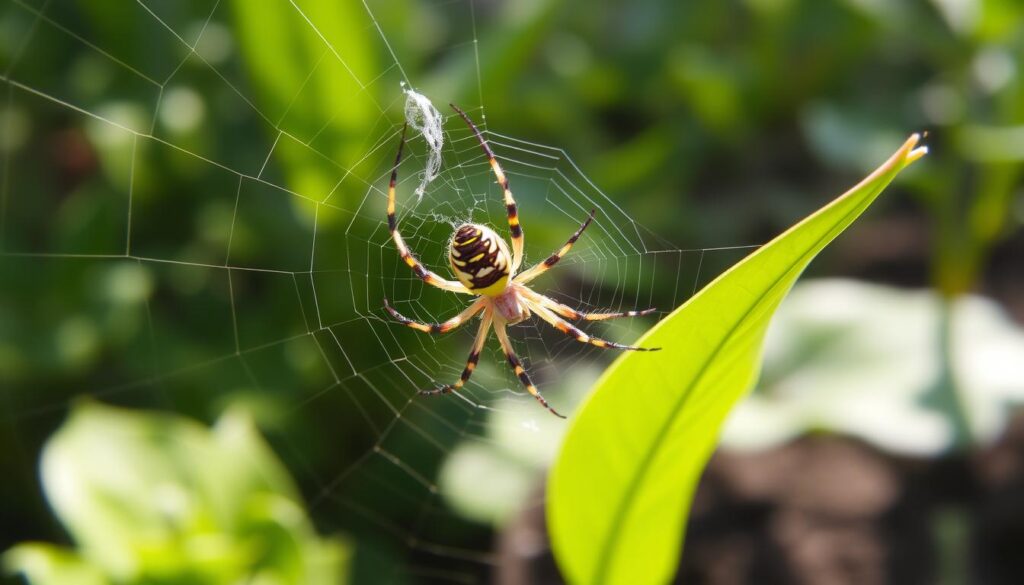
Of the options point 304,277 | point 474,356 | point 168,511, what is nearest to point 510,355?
point 474,356

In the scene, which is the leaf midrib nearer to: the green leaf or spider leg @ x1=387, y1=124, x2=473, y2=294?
the green leaf

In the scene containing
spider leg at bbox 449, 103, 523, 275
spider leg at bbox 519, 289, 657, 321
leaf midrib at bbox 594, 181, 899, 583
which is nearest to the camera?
leaf midrib at bbox 594, 181, 899, 583

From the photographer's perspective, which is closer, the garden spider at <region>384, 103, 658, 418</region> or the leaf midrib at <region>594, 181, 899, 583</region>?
the leaf midrib at <region>594, 181, 899, 583</region>

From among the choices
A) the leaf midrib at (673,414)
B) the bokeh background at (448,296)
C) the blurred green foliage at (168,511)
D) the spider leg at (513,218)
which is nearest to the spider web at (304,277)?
the bokeh background at (448,296)

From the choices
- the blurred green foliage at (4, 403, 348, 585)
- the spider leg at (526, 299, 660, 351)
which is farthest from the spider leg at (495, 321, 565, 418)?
the blurred green foliage at (4, 403, 348, 585)

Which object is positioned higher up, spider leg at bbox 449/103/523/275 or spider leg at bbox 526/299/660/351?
spider leg at bbox 449/103/523/275

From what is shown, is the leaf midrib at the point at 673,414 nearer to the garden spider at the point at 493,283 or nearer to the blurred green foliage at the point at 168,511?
the garden spider at the point at 493,283

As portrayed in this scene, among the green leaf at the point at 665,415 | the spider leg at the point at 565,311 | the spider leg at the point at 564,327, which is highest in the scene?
the spider leg at the point at 565,311

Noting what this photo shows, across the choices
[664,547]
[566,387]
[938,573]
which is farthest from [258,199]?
[938,573]
